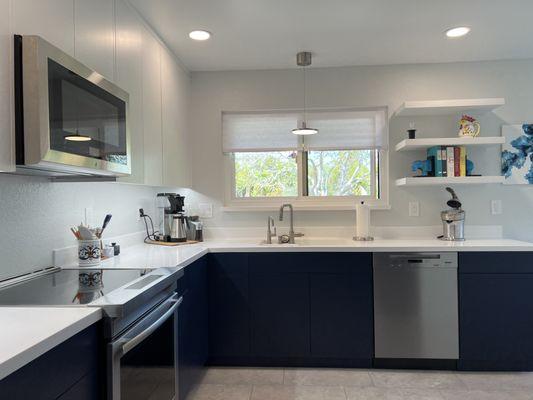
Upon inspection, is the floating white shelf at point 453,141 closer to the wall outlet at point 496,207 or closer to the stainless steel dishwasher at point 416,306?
the wall outlet at point 496,207

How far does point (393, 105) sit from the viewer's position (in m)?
3.18

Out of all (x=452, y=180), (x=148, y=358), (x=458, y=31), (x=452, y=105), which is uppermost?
(x=458, y=31)

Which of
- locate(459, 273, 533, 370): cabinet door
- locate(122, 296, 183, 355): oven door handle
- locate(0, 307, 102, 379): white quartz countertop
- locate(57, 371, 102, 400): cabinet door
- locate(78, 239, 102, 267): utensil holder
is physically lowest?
locate(459, 273, 533, 370): cabinet door

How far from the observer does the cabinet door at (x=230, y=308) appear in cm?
266

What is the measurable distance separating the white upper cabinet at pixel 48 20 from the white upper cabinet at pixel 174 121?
3.60ft

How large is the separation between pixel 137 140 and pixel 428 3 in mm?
1791

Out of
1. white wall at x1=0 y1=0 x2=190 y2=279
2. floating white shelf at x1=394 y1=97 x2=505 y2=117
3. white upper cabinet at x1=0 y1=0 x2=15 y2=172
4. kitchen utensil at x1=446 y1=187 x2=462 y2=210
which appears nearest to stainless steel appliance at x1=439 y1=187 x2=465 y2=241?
kitchen utensil at x1=446 y1=187 x2=462 y2=210

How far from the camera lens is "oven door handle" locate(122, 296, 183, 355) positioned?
1.28m

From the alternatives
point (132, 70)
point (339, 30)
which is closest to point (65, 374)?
point (132, 70)

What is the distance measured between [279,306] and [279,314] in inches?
2.2

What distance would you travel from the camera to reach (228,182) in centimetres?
335

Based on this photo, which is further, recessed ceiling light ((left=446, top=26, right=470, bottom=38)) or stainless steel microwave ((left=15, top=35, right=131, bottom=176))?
recessed ceiling light ((left=446, top=26, right=470, bottom=38))

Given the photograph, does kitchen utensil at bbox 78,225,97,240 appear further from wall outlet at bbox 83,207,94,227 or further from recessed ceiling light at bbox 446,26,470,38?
recessed ceiling light at bbox 446,26,470,38

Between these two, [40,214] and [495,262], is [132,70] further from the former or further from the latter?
[495,262]
